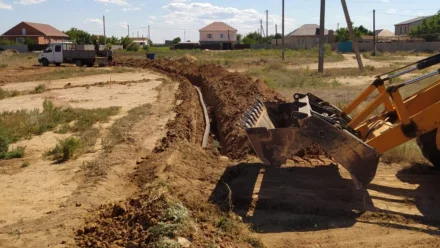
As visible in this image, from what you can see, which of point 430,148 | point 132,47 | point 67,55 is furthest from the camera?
point 132,47

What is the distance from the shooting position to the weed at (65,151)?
377 inches

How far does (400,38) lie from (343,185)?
84.3 metres

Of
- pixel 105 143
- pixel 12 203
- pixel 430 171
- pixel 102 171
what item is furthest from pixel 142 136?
pixel 430 171

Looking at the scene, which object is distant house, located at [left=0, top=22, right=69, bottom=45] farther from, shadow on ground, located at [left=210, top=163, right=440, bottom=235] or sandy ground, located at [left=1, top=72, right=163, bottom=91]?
shadow on ground, located at [left=210, top=163, right=440, bottom=235]

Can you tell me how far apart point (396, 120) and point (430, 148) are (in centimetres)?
76

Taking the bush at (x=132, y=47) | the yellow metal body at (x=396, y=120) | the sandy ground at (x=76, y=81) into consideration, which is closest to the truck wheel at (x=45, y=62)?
the sandy ground at (x=76, y=81)

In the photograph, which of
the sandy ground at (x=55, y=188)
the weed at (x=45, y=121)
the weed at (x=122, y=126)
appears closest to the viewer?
the sandy ground at (x=55, y=188)

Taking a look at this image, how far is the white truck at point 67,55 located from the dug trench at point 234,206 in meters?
32.8

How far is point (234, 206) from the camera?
21.5 ft

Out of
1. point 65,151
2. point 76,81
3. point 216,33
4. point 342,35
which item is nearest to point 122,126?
point 65,151

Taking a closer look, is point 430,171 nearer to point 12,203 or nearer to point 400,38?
point 12,203

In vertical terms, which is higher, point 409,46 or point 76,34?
point 76,34

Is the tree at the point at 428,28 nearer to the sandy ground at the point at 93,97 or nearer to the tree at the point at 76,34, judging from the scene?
the tree at the point at 76,34

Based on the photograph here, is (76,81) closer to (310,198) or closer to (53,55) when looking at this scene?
(53,55)
